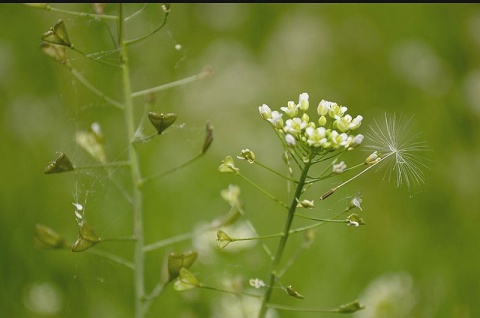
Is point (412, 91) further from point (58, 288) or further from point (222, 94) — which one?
point (58, 288)

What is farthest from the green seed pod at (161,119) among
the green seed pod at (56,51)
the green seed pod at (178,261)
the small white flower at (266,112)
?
the green seed pod at (56,51)

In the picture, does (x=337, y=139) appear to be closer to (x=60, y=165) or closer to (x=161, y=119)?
(x=161, y=119)

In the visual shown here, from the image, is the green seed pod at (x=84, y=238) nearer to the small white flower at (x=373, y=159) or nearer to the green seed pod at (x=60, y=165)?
the green seed pod at (x=60, y=165)

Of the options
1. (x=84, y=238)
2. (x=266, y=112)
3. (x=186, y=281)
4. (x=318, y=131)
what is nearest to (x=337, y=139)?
(x=318, y=131)

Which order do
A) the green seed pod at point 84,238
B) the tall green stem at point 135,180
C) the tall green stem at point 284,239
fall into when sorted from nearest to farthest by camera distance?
the tall green stem at point 284,239 < the green seed pod at point 84,238 < the tall green stem at point 135,180

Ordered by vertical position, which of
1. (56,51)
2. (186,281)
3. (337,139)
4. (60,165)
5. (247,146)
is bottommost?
(247,146)

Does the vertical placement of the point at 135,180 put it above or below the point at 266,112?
A: below
